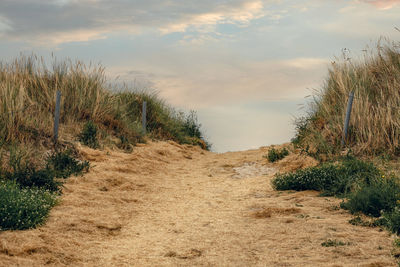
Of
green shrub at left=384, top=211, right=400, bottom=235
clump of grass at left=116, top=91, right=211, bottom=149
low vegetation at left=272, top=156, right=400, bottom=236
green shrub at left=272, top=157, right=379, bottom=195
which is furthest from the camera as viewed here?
clump of grass at left=116, top=91, right=211, bottom=149

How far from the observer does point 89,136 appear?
11492mm

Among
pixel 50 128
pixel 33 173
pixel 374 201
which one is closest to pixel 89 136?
pixel 50 128

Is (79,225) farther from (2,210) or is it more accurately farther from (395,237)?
(395,237)

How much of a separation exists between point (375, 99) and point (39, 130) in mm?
9047

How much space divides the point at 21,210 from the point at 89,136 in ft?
20.7

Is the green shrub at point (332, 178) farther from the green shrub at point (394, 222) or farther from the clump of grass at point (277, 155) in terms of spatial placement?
the clump of grass at point (277, 155)

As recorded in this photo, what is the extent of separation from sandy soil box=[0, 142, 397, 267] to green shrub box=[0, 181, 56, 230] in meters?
0.17

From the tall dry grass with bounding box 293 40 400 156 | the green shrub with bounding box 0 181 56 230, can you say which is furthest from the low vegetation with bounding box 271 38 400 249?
the green shrub with bounding box 0 181 56 230

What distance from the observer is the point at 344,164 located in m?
8.50

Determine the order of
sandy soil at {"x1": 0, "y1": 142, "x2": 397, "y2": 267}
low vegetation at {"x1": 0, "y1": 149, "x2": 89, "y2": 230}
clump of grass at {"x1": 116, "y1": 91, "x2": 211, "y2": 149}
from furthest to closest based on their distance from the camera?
clump of grass at {"x1": 116, "y1": 91, "x2": 211, "y2": 149} → low vegetation at {"x1": 0, "y1": 149, "x2": 89, "y2": 230} → sandy soil at {"x1": 0, "y1": 142, "x2": 397, "y2": 267}

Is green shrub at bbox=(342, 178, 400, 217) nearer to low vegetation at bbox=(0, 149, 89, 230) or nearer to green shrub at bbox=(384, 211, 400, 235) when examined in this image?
green shrub at bbox=(384, 211, 400, 235)

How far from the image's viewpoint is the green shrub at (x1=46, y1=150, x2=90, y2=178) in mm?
8579

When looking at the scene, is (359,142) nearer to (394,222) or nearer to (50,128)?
(394,222)

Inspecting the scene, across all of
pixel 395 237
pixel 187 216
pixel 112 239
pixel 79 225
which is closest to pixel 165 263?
pixel 112 239
